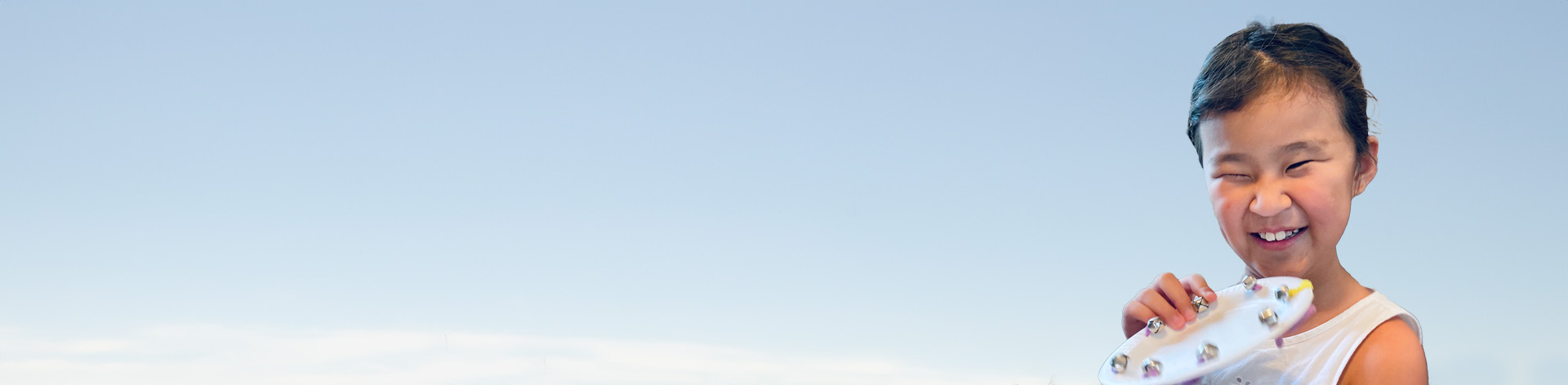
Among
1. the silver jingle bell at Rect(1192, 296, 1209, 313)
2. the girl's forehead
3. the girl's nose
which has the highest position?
the girl's forehead

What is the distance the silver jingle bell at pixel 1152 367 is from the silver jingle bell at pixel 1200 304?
96mm

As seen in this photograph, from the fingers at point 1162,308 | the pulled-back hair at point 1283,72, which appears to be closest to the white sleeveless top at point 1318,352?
the fingers at point 1162,308

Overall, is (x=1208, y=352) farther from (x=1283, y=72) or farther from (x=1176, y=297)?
(x=1283, y=72)

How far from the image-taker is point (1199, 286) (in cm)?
147

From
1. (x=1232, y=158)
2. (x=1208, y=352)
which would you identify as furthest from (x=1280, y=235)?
(x=1208, y=352)

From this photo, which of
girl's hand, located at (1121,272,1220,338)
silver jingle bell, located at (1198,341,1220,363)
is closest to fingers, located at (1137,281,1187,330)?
girl's hand, located at (1121,272,1220,338)

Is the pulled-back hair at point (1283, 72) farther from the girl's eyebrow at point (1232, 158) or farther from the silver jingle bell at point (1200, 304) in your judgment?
the silver jingle bell at point (1200, 304)

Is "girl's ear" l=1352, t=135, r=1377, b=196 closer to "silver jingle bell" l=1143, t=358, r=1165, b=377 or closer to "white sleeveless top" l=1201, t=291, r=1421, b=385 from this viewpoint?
"white sleeveless top" l=1201, t=291, r=1421, b=385

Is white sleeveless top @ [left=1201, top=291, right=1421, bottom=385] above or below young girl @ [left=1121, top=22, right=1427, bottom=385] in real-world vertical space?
below

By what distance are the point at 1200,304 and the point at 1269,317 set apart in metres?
0.15

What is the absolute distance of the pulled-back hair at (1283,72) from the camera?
1420mm

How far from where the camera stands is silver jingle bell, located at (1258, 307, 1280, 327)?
1299 mm

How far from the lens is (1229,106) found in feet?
4.70

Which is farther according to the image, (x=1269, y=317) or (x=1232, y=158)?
(x=1232, y=158)
